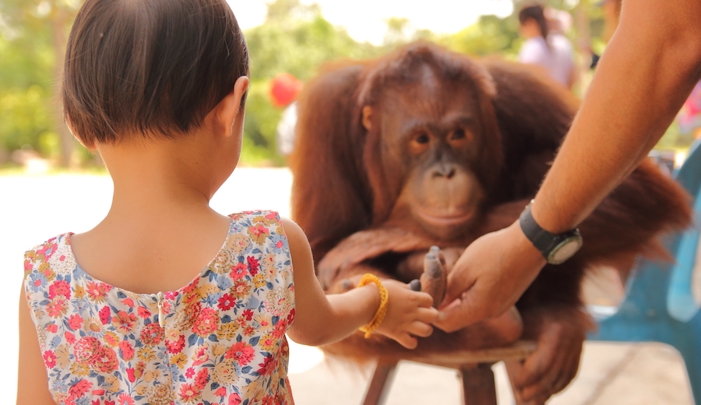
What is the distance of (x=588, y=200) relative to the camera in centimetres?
108

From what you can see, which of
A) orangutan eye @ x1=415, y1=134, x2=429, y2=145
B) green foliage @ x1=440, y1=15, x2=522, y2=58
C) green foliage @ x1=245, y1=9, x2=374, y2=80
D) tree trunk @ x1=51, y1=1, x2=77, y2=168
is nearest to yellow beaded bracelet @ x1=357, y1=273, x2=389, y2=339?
orangutan eye @ x1=415, y1=134, x2=429, y2=145

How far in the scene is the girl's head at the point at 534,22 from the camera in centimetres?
358

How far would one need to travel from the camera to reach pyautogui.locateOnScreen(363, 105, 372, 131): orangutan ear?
4.44 feet

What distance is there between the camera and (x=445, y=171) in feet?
4.12

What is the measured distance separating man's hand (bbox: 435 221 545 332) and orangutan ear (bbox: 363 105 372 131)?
345 mm

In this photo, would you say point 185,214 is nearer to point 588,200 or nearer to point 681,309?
point 588,200

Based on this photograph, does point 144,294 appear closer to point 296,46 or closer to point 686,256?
point 686,256

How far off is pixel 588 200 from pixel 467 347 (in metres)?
0.35

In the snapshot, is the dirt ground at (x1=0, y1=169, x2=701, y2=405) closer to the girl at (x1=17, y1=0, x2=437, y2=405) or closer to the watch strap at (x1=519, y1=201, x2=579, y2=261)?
the watch strap at (x1=519, y1=201, x2=579, y2=261)

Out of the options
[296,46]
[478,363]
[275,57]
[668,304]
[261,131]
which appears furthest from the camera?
[296,46]

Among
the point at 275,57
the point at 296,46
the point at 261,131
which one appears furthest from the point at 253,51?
the point at 296,46

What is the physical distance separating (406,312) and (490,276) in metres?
0.17

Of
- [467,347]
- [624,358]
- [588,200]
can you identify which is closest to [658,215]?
[588,200]

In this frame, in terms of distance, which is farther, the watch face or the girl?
the watch face
